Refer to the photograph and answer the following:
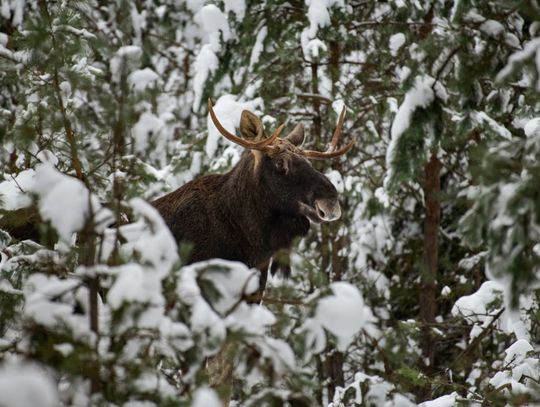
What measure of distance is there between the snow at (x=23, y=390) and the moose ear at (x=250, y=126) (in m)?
4.40

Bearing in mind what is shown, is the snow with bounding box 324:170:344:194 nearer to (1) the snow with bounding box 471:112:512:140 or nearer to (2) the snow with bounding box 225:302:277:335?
(1) the snow with bounding box 471:112:512:140

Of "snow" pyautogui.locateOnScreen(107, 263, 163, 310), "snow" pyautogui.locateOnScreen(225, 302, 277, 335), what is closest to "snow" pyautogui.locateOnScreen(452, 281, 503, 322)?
"snow" pyautogui.locateOnScreen(225, 302, 277, 335)

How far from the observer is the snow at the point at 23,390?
2.02 metres

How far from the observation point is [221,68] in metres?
10.4

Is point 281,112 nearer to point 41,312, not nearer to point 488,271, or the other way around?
point 488,271

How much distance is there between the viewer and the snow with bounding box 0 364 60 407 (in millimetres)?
2023

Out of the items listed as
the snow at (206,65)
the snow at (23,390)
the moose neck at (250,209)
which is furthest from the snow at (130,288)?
the snow at (206,65)

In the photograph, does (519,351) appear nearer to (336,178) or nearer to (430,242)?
(336,178)

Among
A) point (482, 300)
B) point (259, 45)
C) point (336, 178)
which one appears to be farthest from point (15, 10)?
point (482, 300)

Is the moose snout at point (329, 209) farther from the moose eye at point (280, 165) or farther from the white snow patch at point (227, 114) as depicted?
the white snow patch at point (227, 114)

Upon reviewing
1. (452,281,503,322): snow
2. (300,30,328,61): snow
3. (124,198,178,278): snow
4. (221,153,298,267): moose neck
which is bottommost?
(124,198,178,278): snow

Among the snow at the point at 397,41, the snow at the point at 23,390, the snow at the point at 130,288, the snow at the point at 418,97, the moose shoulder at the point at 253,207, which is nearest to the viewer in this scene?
the snow at the point at 23,390

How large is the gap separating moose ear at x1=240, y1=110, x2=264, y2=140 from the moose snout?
869 mm

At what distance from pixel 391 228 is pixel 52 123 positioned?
8232 millimetres
